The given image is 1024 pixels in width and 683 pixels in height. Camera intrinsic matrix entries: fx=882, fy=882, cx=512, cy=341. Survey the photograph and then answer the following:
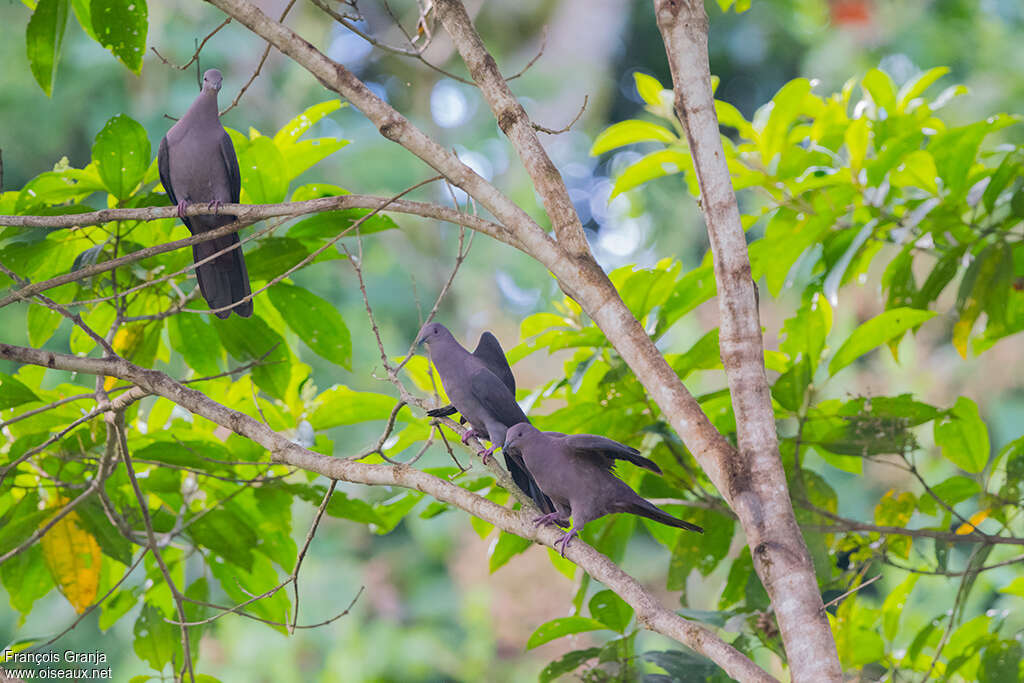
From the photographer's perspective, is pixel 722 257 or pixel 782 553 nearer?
pixel 782 553

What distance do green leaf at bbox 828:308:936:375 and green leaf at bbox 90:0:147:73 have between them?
1706 millimetres

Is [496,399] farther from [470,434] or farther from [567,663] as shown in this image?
[567,663]

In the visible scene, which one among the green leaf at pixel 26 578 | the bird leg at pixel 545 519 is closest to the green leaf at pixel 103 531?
the green leaf at pixel 26 578

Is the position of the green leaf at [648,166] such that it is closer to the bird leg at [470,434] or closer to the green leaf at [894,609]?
the bird leg at [470,434]

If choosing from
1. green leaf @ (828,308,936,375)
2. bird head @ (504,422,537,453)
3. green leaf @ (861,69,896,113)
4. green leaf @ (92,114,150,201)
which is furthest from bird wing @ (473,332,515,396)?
green leaf @ (861,69,896,113)

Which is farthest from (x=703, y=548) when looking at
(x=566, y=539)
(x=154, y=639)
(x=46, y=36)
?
(x=46, y=36)

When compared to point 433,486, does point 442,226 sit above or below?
above

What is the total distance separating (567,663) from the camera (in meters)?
2.10

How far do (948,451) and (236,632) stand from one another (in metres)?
7.07

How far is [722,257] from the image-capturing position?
1504 millimetres

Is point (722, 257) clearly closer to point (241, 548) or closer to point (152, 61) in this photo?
point (241, 548)

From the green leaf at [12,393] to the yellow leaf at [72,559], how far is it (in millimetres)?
333

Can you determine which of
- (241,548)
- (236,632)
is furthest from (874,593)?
(241,548)

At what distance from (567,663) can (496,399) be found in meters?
0.72
